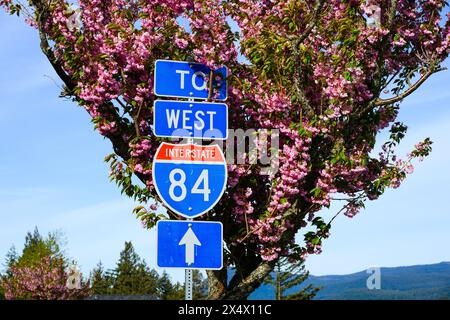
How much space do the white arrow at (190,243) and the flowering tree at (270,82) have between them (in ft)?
18.3

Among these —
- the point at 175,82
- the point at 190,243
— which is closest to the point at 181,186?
the point at 190,243

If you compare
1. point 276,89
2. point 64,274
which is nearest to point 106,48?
point 276,89

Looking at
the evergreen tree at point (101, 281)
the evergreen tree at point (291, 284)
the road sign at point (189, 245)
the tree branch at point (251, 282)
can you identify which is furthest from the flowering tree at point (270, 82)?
the evergreen tree at point (101, 281)

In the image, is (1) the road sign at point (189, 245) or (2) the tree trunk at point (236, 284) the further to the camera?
(2) the tree trunk at point (236, 284)

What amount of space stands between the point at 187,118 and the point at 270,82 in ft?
18.2

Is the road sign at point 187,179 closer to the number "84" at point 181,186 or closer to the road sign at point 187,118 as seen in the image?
the number "84" at point 181,186

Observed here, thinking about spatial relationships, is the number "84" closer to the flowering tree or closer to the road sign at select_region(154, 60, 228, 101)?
the road sign at select_region(154, 60, 228, 101)

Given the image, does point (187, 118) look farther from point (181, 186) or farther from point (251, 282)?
point (251, 282)

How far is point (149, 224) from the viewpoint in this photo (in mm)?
13859

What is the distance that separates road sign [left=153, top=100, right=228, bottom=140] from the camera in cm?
864

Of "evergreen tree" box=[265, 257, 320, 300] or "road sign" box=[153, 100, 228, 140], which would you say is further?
"evergreen tree" box=[265, 257, 320, 300]

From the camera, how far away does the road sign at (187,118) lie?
8641 mm

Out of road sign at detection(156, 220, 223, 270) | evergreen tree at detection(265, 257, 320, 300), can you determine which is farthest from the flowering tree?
evergreen tree at detection(265, 257, 320, 300)

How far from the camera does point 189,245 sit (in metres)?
8.00
